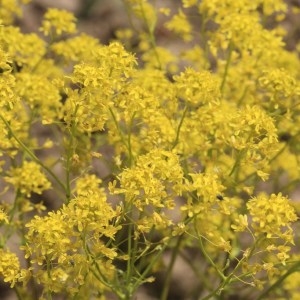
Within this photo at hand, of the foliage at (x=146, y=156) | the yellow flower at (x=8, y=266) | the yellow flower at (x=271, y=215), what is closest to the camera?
the yellow flower at (x=271, y=215)

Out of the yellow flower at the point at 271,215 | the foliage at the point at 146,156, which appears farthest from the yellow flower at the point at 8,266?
the yellow flower at the point at 271,215

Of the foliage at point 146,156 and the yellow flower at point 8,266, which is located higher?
the foliage at point 146,156

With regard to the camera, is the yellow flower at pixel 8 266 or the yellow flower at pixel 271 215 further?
the yellow flower at pixel 8 266

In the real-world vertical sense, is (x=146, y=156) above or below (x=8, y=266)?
above

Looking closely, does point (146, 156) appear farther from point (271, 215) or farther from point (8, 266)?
point (8, 266)

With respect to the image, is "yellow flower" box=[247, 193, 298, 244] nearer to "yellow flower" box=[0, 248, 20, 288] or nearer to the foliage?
the foliage

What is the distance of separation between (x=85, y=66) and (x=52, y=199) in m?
2.81

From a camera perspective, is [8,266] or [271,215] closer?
[271,215]

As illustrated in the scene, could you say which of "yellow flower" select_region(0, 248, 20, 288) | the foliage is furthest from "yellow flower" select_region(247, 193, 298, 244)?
"yellow flower" select_region(0, 248, 20, 288)

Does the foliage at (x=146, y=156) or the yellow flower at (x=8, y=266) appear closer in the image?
the foliage at (x=146, y=156)

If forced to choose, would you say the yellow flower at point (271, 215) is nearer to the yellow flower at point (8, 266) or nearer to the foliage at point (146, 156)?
the foliage at point (146, 156)

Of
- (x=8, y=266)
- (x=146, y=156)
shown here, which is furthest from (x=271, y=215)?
(x=8, y=266)

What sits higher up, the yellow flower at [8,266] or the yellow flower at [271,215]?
the yellow flower at [271,215]

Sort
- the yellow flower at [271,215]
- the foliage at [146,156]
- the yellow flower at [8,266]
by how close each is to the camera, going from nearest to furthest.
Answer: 1. the yellow flower at [271,215]
2. the foliage at [146,156]
3. the yellow flower at [8,266]
